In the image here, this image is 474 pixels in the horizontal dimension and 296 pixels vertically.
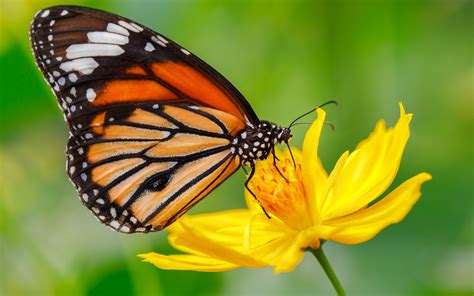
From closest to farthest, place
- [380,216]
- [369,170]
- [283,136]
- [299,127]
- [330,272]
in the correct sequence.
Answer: [330,272], [380,216], [369,170], [283,136], [299,127]

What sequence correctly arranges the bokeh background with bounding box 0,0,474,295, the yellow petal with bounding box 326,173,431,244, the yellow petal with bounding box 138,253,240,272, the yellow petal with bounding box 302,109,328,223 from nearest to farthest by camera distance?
the yellow petal with bounding box 326,173,431,244 → the yellow petal with bounding box 138,253,240,272 → the yellow petal with bounding box 302,109,328,223 → the bokeh background with bounding box 0,0,474,295

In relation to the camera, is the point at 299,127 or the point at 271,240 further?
the point at 299,127

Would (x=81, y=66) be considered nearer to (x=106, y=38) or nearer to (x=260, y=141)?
(x=106, y=38)

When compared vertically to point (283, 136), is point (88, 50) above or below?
above

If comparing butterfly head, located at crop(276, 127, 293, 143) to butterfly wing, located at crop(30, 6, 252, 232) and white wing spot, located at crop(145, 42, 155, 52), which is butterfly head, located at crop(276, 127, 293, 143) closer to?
butterfly wing, located at crop(30, 6, 252, 232)

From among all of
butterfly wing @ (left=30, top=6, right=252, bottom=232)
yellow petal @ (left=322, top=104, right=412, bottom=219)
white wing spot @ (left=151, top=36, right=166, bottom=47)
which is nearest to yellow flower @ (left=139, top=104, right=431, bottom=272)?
yellow petal @ (left=322, top=104, right=412, bottom=219)

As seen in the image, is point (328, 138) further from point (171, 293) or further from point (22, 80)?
point (22, 80)

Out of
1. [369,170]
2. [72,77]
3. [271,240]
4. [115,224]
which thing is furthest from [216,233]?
[72,77]
